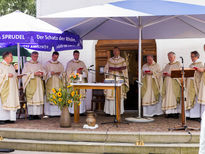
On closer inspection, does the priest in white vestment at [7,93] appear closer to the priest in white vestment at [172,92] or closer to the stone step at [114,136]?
the stone step at [114,136]

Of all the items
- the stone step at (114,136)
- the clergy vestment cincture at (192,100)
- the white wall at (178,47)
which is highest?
the white wall at (178,47)

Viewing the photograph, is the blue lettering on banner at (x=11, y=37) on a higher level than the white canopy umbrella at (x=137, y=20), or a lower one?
lower

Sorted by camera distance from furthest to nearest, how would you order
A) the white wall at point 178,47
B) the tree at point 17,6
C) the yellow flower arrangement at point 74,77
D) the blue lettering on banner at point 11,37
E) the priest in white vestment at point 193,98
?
the tree at point 17,6 → the white wall at point 178,47 → the priest in white vestment at point 193,98 → the yellow flower arrangement at point 74,77 → the blue lettering on banner at point 11,37

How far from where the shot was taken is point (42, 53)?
454 inches

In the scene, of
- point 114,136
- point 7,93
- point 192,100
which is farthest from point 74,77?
point 192,100

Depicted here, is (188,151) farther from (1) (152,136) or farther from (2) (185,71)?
(2) (185,71)

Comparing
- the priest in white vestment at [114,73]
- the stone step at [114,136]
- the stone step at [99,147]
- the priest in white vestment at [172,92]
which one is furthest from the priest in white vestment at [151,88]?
the stone step at [99,147]

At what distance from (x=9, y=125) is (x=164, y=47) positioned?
18.0 ft

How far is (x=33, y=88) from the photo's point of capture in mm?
9672

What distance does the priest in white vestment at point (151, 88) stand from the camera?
10.0 m

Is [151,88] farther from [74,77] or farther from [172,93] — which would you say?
[74,77]

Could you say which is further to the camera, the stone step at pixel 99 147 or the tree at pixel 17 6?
the tree at pixel 17 6

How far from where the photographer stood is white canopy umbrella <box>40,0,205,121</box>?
6996mm

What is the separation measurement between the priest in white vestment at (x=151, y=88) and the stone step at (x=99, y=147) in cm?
315
